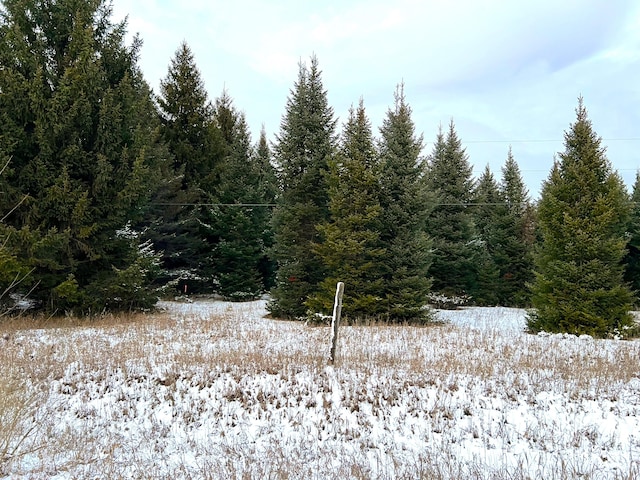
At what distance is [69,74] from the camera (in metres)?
13.6

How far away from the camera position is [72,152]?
45.1 feet

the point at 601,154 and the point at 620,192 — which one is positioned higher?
the point at 601,154

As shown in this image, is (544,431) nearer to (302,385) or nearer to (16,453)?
(302,385)

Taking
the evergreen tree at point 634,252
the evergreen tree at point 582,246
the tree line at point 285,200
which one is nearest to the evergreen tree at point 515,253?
the evergreen tree at point 634,252

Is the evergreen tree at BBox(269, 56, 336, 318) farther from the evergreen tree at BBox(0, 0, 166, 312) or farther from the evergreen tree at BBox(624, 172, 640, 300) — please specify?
the evergreen tree at BBox(624, 172, 640, 300)

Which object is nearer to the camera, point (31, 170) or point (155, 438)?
point (155, 438)

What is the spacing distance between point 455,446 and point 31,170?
14.3 meters

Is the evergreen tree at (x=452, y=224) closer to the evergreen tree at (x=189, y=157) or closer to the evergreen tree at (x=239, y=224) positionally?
the evergreen tree at (x=239, y=224)

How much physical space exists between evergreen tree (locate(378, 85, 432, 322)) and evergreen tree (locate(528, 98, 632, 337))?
12.9ft

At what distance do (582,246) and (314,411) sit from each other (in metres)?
11.7

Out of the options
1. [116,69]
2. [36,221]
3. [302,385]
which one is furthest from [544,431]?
[116,69]

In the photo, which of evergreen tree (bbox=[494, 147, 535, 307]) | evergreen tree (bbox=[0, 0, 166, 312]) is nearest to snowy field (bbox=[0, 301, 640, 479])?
evergreen tree (bbox=[0, 0, 166, 312])

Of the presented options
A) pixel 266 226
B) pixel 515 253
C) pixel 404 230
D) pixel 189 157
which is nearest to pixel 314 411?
pixel 404 230

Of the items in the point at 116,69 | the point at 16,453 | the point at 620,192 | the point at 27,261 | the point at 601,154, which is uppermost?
the point at 116,69
